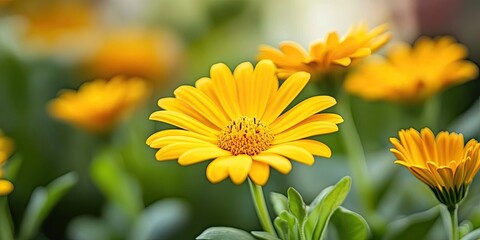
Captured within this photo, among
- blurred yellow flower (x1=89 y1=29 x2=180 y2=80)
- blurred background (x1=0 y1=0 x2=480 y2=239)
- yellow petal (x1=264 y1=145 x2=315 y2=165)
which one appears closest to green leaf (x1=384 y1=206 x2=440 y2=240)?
blurred background (x1=0 y1=0 x2=480 y2=239)

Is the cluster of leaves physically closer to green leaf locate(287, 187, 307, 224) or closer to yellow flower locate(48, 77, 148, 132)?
green leaf locate(287, 187, 307, 224)

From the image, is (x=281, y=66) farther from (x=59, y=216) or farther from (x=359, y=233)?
(x=59, y=216)

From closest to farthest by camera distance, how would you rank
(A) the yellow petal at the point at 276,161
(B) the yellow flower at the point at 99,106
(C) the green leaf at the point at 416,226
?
1. (A) the yellow petal at the point at 276,161
2. (C) the green leaf at the point at 416,226
3. (B) the yellow flower at the point at 99,106

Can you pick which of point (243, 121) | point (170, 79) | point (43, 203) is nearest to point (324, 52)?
point (243, 121)

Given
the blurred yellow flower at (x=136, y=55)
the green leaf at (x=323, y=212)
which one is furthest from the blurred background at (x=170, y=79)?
the green leaf at (x=323, y=212)

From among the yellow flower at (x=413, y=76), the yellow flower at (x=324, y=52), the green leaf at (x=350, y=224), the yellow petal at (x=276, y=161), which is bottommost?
the green leaf at (x=350, y=224)

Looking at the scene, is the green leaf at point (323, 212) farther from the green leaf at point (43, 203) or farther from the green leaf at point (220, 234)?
the green leaf at point (43, 203)

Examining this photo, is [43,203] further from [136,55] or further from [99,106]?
[136,55]
